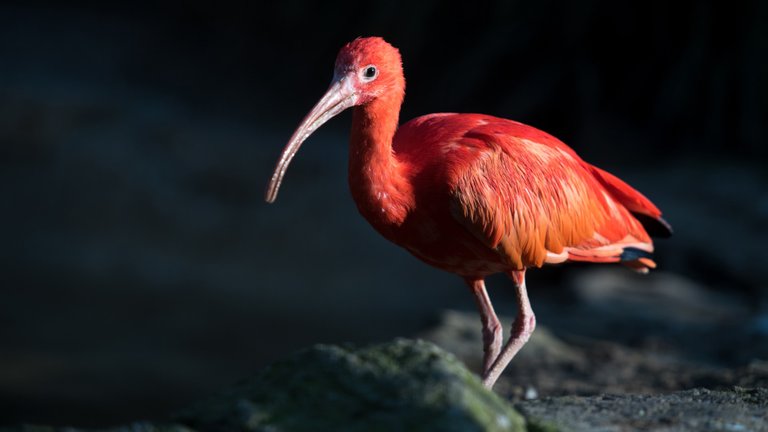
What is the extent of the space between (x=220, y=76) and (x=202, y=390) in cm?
744

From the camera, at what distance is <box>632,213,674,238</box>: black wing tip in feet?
18.4

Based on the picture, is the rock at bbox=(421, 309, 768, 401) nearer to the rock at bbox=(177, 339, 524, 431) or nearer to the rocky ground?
the rocky ground

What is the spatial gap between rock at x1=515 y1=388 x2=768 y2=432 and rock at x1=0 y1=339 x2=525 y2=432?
36 centimetres

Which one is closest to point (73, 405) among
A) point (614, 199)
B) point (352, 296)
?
point (352, 296)

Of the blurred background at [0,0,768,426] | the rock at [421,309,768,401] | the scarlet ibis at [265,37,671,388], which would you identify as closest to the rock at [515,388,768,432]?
the scarlet ibis at [265,37,671,388]

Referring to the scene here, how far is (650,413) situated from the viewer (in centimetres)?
389

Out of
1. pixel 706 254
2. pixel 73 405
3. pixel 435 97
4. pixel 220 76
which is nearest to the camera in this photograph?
pixel 73 405

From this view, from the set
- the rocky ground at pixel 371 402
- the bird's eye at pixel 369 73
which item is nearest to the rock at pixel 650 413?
the rocky ground at pixel 371 402

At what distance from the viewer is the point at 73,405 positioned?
7.98m

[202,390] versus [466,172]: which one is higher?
[202,390]

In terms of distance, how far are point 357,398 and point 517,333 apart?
1911 mm

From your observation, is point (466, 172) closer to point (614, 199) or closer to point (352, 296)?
point (614, 199)

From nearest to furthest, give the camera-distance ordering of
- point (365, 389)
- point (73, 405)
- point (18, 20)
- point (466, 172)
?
point (365, 389) → point (466, 172) → point (73, 405) → point (18, 20)

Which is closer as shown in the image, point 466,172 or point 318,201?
point 466,172
